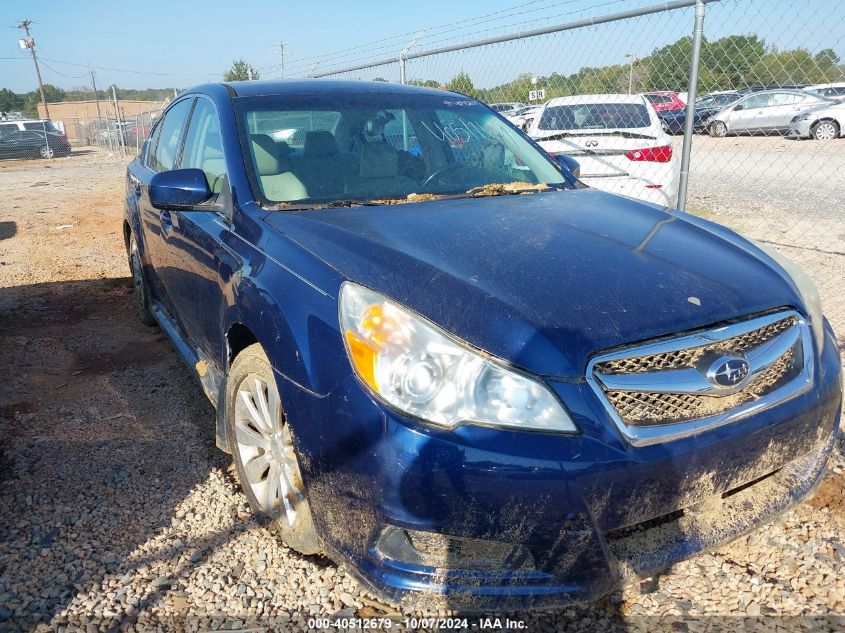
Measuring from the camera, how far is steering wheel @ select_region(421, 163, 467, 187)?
3.08 meters

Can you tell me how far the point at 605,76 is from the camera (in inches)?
361

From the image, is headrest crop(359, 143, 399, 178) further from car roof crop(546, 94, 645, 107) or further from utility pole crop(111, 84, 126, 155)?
utility pole crop(111, 84, 126, 155)

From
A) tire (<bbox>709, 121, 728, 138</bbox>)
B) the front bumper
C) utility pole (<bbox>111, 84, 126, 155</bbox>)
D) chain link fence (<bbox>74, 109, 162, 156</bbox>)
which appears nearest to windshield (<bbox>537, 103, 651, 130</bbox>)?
the front bumper

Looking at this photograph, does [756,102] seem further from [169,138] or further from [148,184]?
[148,184]

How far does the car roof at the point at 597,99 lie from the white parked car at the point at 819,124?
11924 millimetres

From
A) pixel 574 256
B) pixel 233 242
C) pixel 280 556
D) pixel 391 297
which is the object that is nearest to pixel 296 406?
pixel 391 297

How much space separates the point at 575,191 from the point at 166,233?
2.13 metres

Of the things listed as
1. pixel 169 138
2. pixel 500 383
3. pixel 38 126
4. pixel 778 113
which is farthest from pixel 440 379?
pixel 38 126

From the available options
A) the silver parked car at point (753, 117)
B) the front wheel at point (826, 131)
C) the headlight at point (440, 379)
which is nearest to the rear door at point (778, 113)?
the silver parked car at point (753, 117)

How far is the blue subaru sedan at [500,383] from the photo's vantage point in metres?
1.73

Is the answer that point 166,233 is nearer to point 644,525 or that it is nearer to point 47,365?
point 47,365

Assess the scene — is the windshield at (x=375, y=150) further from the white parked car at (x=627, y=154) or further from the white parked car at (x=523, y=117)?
the white parked car at (x=523, y=117)

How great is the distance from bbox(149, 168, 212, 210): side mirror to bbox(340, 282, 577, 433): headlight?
124 centimetres

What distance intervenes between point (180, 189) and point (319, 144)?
0.65 metres
